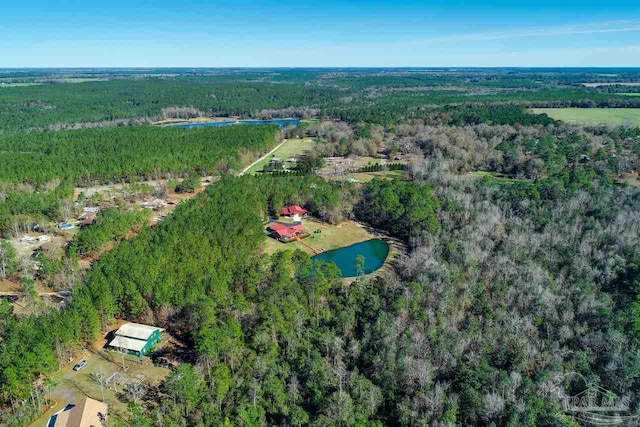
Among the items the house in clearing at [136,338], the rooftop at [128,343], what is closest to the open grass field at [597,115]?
the house in clearing at [136,338]

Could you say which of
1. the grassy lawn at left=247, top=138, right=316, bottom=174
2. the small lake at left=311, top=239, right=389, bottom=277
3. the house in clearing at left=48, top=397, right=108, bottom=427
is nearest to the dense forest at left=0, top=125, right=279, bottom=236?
the grassy lawn at left=247, top=138, right=316, bottom=174

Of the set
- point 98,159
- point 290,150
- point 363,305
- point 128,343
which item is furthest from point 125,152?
point 363,305

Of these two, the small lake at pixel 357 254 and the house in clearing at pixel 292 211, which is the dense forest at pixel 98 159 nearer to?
the house in clearing at pixel 292 211

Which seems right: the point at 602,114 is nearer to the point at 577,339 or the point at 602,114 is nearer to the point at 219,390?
the point at 577,339

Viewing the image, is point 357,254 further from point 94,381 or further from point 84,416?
point 84,416

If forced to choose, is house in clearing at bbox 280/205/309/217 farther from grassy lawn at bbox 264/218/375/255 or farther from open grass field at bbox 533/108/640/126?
open grass field at bbox 533/108/640/126
